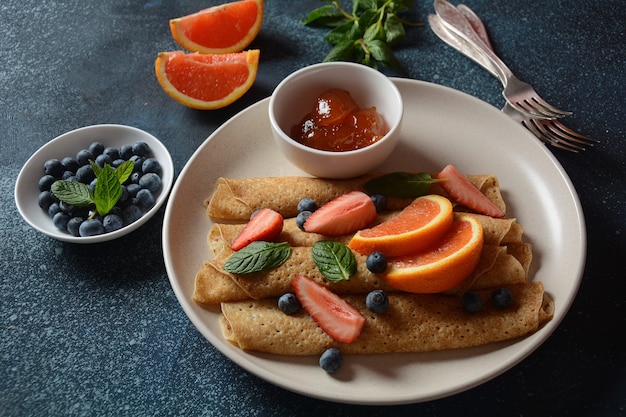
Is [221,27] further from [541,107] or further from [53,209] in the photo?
[541,107]

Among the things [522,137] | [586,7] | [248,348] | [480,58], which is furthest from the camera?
[586,7]

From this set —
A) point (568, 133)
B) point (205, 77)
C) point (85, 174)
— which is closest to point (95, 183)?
point (85, 174)

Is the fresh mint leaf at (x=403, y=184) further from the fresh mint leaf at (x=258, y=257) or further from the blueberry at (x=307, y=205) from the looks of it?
the fresh mint leaf at (x=258, y=257)

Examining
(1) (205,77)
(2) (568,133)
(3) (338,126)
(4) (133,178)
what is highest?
(2) (568,133)

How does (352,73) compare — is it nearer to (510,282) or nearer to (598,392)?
(510,282)

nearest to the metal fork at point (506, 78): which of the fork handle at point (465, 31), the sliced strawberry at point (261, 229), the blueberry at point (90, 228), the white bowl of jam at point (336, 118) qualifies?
the fork handle at point (465, 31)

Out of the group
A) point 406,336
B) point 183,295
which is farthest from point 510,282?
point 183,295

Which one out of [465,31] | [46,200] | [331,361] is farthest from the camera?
[465,31]
